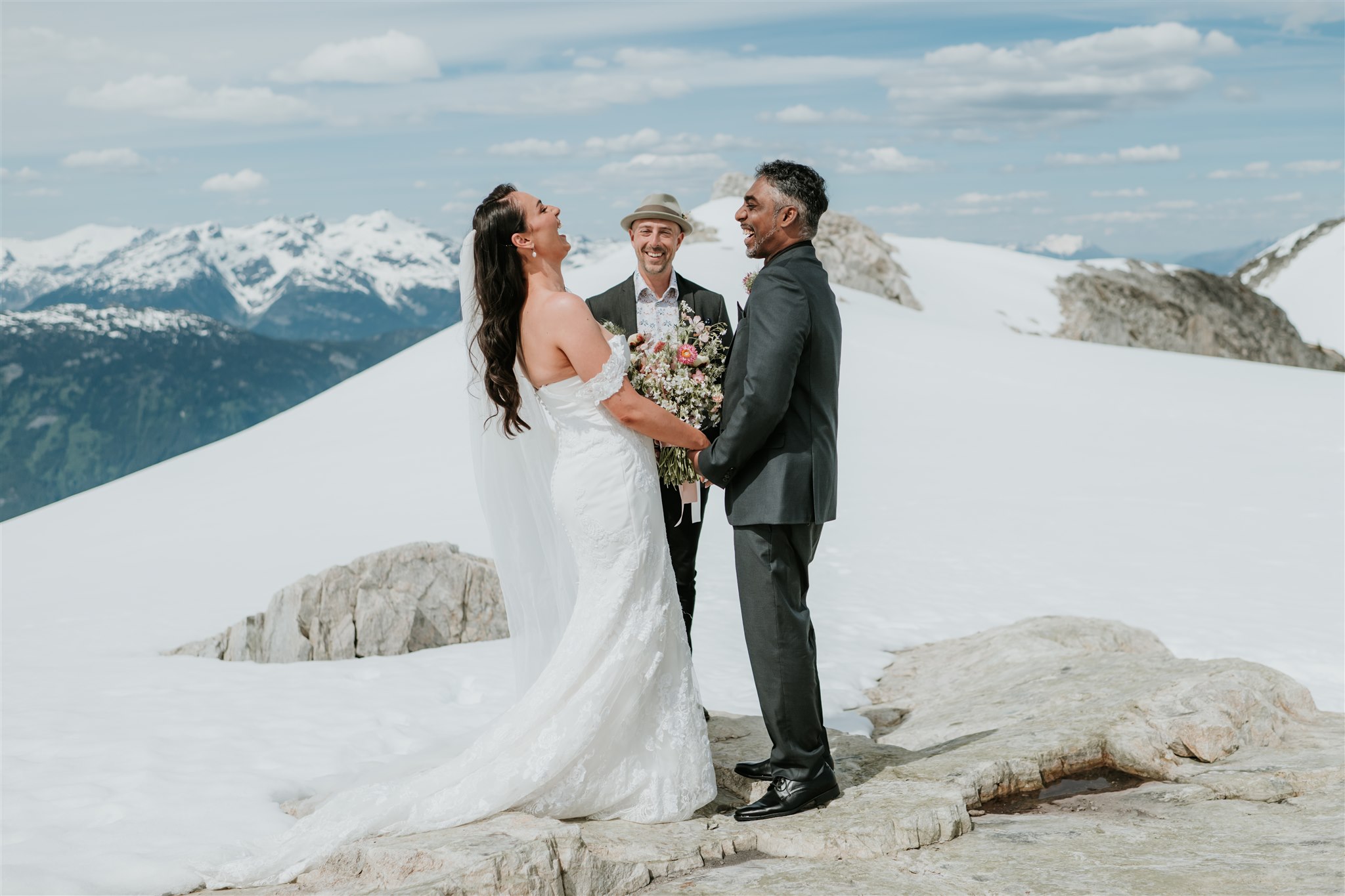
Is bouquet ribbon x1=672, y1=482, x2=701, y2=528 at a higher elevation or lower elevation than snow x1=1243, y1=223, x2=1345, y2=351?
lower

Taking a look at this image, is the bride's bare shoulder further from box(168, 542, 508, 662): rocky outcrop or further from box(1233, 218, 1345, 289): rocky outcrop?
box(1233, 218, 1345, 289): rocky outcrop

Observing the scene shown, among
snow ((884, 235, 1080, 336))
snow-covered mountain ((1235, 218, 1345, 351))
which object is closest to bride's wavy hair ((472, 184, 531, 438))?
snow ((884, 235, 1080, 336))

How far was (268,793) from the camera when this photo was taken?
612 cm

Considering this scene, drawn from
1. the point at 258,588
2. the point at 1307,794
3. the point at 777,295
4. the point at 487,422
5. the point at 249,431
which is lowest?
the point at 1307,794

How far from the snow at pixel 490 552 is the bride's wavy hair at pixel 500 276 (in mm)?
2300

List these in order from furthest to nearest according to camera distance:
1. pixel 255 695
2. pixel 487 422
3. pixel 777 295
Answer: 1. pixel 255 695
2. pixel 487 422
3. pixel 777 295

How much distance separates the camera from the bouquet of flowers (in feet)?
15.5

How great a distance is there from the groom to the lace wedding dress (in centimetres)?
35

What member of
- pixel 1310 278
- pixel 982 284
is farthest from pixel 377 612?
pixel 1310 278

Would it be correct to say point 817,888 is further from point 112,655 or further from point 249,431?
point 249,431

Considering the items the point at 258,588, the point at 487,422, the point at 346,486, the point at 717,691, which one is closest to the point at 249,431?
the point at 346,486

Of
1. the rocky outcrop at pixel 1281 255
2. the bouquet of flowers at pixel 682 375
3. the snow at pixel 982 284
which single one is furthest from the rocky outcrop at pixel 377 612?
the rocky outcrop at pixel 1281 255

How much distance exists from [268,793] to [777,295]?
4.22 metres

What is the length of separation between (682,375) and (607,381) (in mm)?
388
